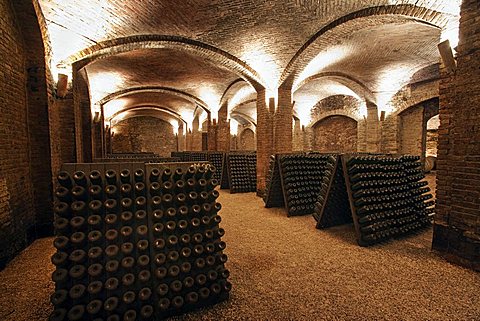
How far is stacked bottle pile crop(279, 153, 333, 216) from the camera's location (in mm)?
5156

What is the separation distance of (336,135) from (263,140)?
351 inches

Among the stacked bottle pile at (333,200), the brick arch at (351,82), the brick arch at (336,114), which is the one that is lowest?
the stacked bottle pile at (333,200)

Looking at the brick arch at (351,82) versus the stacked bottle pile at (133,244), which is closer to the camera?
the stacked bottle pile at (133,244)

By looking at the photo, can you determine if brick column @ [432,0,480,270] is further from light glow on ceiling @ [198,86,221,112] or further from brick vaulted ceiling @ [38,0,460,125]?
light glow on ceiling @ [198,86,221,112]

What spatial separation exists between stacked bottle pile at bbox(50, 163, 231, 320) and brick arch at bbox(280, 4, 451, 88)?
4.72 metres

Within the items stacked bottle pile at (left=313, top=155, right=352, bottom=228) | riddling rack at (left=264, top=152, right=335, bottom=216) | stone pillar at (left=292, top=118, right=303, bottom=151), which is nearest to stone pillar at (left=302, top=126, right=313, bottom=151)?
stone pillar at (left=292, top=118, right=303, bottom=151)

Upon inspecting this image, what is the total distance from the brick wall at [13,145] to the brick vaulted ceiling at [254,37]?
3.03ft

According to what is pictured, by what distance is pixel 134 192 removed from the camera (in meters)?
2.23

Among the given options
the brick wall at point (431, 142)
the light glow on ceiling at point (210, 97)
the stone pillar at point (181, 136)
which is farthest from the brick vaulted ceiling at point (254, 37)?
the stone pillar at point (181, 136)

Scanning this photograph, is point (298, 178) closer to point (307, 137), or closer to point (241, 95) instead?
point (241, 95)

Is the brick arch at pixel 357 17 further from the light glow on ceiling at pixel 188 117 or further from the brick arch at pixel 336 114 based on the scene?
the light glow on ceiling at pixel 188 117

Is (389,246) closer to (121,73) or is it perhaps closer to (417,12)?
(417,12)

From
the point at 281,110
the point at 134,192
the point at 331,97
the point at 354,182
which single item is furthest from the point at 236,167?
the point at 331,97

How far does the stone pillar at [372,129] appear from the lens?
11305 millimetres
